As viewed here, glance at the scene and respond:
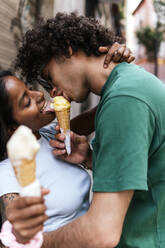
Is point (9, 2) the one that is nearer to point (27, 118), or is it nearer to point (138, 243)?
point (27, 118)

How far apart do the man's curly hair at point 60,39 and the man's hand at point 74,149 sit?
1.76 ft

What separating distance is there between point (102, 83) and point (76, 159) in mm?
571

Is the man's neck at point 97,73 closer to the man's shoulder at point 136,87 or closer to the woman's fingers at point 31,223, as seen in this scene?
the man's shoulder at point 136,87

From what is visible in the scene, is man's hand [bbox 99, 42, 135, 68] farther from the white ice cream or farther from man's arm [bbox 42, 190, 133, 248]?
the white ice cream

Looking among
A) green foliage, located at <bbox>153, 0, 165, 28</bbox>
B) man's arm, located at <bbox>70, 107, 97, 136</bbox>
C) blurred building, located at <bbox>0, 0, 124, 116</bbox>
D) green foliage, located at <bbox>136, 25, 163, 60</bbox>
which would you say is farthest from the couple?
green foliage, located at <bbox>136, 25, 163, 60</bbox>

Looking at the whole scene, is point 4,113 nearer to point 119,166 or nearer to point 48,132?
point 48,132

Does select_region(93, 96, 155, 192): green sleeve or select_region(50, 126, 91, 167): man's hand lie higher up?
select_region(93, 96, 155, 192): green sleeve

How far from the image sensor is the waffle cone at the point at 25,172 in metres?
0.95

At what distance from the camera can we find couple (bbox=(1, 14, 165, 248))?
53.8 inches

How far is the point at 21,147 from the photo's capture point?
3.03 feet

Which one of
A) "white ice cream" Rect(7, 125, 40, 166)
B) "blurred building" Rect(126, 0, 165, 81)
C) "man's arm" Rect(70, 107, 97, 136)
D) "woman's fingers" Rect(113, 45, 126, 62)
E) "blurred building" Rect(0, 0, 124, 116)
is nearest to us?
"white ice cream" Rect(7, 125, 40, 166)

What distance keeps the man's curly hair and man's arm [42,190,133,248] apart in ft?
3.48

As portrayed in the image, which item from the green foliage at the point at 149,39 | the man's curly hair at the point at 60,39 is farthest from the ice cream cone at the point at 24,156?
the green foliage at the point at 149,39

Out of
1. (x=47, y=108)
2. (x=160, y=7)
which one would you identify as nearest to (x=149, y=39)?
(x=160, y=7)
